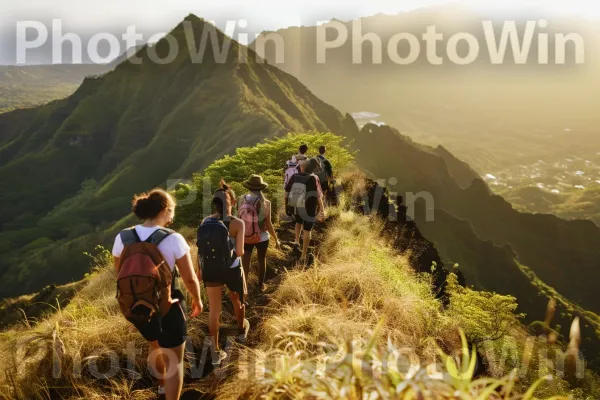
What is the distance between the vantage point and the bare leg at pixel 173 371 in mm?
3219

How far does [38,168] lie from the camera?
296 feet

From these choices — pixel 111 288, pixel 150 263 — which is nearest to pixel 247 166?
pixel 111 288

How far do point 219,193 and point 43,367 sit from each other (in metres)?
2.37

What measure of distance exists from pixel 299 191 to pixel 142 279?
13.8 feet

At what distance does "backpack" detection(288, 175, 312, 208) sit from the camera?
6.82m

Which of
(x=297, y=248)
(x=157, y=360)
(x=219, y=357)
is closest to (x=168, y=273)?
(x=157, y=360)

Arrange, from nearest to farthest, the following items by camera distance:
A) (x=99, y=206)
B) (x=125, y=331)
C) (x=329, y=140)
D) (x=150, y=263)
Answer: (x=150, y=263)
(x=125, y=331)
(x=329, y=140)
(x=99, y=206)

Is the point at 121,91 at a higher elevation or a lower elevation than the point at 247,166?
higher

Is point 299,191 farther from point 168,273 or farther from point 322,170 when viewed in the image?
point 168,273

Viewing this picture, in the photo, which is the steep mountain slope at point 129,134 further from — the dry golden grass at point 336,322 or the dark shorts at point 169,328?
the dark shorts at point 169,328

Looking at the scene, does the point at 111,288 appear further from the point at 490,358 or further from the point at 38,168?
the point at 38,168

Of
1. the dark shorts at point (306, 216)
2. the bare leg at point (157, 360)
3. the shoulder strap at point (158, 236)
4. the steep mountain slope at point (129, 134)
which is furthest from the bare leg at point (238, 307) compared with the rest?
the steep mountain slope at point (129, 134)

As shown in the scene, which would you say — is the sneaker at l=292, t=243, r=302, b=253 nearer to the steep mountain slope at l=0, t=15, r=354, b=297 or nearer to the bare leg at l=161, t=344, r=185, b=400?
the bare leg at l=161, t=344, r=185, b=400

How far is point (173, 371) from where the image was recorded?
3225 mm
